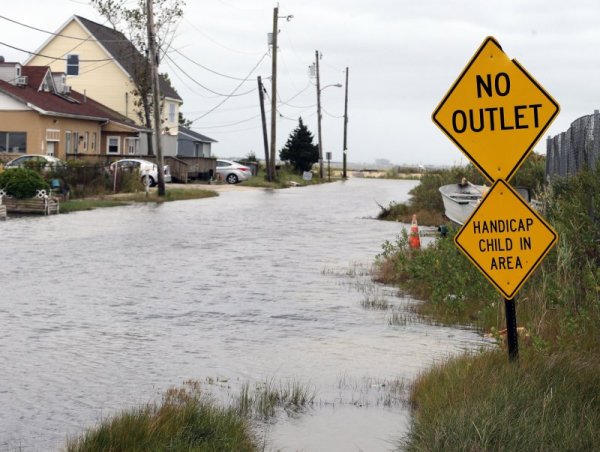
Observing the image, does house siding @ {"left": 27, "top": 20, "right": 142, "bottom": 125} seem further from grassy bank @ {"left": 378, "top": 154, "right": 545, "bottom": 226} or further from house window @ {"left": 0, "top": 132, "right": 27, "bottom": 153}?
grassy bank @ {"left": 378, "top": 154, "right": 545, "bottom": 226}

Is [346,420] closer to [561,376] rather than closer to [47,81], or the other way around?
[561,376]

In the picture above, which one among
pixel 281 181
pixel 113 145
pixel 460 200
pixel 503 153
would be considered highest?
pixel 113 145

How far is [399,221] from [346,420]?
26.4m

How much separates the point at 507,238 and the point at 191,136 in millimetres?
74904

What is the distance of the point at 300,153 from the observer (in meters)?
86.4

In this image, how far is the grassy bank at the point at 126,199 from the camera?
3500cm

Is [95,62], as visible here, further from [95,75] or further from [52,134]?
[52,134]

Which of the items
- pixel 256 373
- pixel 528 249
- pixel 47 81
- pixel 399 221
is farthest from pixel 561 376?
pixel 47 81

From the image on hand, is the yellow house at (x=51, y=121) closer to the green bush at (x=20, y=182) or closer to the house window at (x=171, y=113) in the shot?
the house window at (x=171, y=113)

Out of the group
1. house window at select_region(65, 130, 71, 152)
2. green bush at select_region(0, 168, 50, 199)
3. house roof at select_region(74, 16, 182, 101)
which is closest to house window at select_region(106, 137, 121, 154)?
house window at select_region(65, 130, 71, 152)

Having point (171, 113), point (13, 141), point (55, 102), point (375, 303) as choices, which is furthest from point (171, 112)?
point (375, 303)

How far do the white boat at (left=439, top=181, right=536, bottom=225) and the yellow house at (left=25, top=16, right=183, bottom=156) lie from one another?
4205cm

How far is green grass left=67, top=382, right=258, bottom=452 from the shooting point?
6.94 meters

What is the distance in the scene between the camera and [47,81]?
194ft
